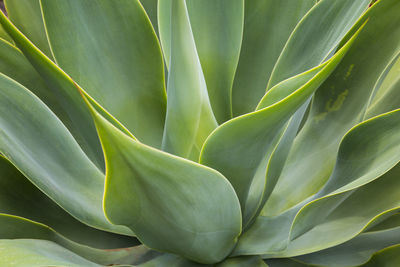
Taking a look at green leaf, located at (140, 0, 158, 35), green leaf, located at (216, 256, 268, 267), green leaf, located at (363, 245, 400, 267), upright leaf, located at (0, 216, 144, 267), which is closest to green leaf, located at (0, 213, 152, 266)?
upright leaf, located at (0, 216, 144, 267)

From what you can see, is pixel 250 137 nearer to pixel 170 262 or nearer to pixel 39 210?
pixel 170 262

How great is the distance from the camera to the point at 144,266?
0.85m

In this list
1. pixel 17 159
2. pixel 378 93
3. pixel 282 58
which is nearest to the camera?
pixel 17 159

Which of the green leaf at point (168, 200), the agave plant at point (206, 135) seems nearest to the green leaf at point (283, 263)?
the agave plant at point (206, 135)

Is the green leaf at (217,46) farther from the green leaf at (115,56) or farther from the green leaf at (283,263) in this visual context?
the green leaf at (283,263)

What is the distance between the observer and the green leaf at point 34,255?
633 mm

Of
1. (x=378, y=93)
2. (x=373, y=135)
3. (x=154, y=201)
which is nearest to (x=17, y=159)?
(x=154, y=201)

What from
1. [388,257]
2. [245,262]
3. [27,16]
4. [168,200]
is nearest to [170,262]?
[245,262]

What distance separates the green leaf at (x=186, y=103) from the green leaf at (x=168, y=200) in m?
0.12

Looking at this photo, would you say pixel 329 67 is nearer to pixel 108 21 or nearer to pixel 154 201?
pixel 154 201

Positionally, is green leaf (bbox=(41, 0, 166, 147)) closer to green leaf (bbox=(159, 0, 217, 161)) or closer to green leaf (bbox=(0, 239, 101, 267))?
green leaf (bbox=(159, 0, 217, 161))

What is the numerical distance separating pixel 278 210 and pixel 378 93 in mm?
305

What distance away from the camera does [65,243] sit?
2.84 ft

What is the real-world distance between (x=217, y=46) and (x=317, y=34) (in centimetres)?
18
